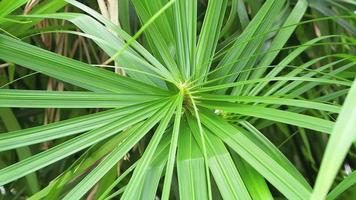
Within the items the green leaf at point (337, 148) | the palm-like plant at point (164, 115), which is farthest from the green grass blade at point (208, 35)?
the green leaf at point (337, 148)

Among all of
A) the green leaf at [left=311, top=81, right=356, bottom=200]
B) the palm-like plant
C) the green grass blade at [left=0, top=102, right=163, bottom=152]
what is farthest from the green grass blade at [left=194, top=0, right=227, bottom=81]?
the green leaf at [left=311, top=81, right=356, bottom=200]

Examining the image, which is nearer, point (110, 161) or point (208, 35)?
point (110, 161)

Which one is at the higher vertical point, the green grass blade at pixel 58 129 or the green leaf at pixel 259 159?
the green grass blade at pixel 58 129

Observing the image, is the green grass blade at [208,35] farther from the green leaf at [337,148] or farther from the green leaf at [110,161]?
the green leaf at [337,148]

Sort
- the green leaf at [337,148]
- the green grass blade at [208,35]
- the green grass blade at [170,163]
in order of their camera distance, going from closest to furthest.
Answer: the green leaf at [337,148] → the green grass blade at [170,163] → the green grass blade at [208,35]

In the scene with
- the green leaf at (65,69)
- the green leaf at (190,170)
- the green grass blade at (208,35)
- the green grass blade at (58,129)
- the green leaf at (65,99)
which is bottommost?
the green leaf at (190,170)

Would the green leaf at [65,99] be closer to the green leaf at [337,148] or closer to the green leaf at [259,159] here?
the green leaf at [259,159]

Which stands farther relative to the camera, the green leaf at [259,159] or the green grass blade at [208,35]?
the green grass blade at [208,35]

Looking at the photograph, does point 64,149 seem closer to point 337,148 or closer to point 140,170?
point 140,170

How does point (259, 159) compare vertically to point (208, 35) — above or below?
below

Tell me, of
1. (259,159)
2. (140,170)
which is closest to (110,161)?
(140,170)

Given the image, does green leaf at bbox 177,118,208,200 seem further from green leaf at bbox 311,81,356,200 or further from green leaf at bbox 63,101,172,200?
green leaf at bbox 311,81,356,200

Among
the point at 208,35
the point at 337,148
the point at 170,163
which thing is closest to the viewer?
the point at 337,148

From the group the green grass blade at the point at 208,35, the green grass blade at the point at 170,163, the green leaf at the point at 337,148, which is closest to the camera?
the green leaf at the point at 337,148
